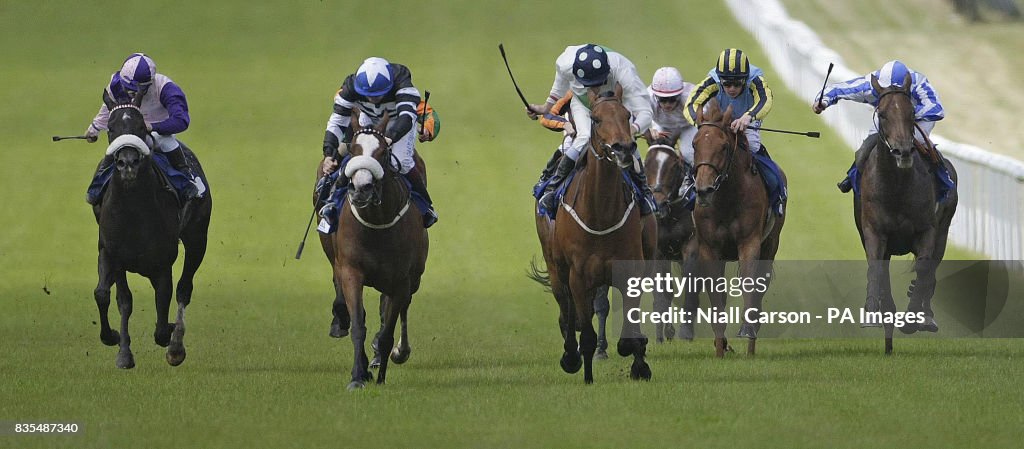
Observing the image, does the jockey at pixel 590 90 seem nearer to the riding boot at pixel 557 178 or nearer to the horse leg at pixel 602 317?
the riding boot at pixel 557 178

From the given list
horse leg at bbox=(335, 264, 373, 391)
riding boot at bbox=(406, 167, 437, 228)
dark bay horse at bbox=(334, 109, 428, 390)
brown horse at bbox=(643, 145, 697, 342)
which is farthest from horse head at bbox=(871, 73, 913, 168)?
horse leg at bbox=(335, 264, 373, 391)

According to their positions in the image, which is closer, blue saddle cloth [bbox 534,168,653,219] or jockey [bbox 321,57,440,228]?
blue saddle cloth [bbox 534,168,653,219]

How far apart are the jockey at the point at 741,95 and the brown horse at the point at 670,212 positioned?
76cm

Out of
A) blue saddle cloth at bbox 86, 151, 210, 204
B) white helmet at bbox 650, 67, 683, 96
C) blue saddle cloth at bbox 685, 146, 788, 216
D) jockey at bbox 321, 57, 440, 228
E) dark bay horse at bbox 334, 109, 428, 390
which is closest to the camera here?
dark bay horse at bbox 334, 109, 428, 390

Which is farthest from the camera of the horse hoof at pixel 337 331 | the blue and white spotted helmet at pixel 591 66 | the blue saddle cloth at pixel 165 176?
the horse hoof at pixel 337 331

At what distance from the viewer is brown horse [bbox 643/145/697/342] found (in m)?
15.6

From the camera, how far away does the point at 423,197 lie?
43.8ft

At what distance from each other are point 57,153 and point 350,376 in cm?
1947

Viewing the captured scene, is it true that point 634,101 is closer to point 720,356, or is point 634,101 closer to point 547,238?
point 547,238

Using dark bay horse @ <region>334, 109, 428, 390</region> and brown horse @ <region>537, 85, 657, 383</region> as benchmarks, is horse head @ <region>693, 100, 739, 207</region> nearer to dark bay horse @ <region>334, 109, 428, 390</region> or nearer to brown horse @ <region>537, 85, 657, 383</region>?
brown horse @ <region>537, 85, 657, 383</region>

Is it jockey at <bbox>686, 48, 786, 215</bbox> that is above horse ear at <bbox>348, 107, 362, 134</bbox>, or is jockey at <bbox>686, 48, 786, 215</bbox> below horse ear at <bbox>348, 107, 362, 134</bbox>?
above

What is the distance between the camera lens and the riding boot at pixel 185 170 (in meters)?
14.4

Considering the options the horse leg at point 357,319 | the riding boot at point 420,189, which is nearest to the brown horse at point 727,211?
the riding boot at point 420,189

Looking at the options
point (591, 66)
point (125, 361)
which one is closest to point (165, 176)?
point (125, 361)
